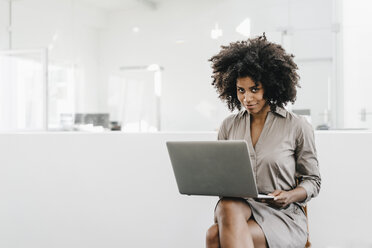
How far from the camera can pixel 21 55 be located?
593 cm

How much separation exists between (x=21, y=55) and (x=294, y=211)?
550cm

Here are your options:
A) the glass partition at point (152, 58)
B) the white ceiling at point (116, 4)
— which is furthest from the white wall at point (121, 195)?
the white ceiling at point (116, 4)

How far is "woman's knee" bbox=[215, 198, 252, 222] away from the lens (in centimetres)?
137

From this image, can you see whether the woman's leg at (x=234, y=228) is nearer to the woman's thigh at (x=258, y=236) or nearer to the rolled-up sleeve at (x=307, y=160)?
the woman's thigh at (x=258, y=236)

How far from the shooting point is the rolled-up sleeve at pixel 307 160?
4.94 ft

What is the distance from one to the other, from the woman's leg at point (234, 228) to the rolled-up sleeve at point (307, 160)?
0.24 meters

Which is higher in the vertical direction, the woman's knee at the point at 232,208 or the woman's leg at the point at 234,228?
the woman's knee at the point at 232,208

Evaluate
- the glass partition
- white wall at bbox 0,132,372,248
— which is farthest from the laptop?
the glass partition

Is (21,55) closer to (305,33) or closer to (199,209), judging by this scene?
(305,33)

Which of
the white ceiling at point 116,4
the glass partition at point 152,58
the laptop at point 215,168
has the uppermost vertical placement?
the white ceiling at point 116,4

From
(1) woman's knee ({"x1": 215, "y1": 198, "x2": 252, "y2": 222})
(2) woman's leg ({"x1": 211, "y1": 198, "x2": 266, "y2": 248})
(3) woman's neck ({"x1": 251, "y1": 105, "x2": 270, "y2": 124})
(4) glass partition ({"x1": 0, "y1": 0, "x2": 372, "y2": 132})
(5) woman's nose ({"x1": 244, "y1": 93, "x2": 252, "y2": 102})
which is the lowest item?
(2) woman's leg ({"x1": 211, "y1": 198, "x2": 266, "y2": 248})

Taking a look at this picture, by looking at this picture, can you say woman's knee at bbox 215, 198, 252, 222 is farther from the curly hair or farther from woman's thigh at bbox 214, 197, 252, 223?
the curly hair

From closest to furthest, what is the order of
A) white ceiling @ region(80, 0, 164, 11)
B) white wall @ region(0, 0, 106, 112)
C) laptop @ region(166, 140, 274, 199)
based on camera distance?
laptop @ region(166, 140, 274, 199)
white ceiling @ region(80, 0, 164, 11)
white wall @ region(0, 0, 106, 112)

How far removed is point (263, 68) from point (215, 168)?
0.51m
